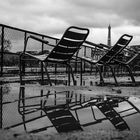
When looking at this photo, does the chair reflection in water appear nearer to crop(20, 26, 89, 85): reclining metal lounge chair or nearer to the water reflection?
the water reflection

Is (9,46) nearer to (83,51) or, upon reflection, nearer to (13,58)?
(13,58)

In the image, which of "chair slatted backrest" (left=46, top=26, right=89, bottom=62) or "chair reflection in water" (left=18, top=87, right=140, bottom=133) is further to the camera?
"chair slatted backrest" (left=46, top=26, right=89, bottom=62)

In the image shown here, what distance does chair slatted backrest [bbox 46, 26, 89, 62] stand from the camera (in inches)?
176

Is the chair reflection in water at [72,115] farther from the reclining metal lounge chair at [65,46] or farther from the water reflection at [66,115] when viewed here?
the reclining metal lounge chair at [65,46]

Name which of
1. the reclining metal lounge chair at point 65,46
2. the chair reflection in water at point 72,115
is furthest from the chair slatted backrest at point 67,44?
the chair reflection in water at point 72,115

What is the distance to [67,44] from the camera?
15.3ft

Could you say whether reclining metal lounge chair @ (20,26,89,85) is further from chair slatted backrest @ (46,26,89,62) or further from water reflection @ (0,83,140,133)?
water reflection @ (0,83,140,133)

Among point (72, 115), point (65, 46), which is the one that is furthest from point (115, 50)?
point (72, 115)

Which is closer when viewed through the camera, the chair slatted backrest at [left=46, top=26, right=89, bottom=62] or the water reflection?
the water reflection

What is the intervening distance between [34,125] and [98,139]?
475mm

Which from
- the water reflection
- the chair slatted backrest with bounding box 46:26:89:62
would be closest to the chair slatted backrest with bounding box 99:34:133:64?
the chair slatted backrest with bounding box 46:26:89:62

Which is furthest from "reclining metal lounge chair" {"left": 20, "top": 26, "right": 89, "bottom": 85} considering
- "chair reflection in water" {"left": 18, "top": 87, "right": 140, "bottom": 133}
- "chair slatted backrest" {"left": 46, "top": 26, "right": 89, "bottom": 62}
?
"chair reflection in water" {"left": 18, "top": 87, "right": 140, "bottom": 133}

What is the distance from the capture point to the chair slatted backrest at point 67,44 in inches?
176

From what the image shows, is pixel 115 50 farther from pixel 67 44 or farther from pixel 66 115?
pixel 66 115
